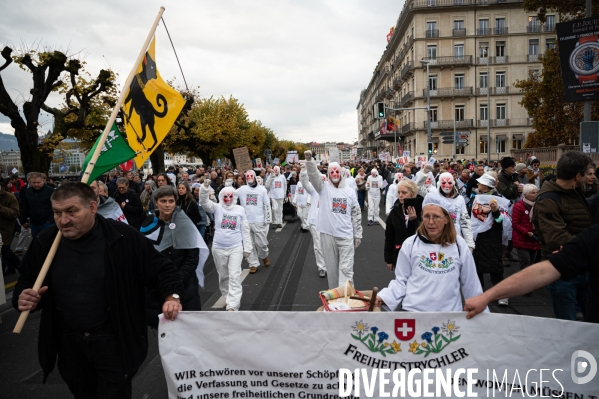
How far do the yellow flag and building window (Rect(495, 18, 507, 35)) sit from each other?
61665mm

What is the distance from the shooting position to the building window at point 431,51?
55625 millimetres

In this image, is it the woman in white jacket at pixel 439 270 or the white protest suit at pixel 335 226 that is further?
the white protest suit at pixel 335 226

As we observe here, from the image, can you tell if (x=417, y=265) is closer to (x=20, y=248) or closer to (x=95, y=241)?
(x=95, y=241)

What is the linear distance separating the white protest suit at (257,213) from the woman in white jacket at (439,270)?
618 cm

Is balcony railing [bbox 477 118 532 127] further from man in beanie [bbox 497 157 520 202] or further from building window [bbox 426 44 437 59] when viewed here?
man in beanie [bbox 497 157 520 202]

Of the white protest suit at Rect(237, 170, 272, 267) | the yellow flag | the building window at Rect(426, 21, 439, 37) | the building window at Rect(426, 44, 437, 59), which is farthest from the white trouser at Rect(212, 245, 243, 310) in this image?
the building window at Rect(426, 21, 439, 37)

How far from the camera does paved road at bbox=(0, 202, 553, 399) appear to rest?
4.36m

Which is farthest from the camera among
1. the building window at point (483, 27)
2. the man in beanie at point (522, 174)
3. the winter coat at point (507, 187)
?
the building window at point (483, 27)

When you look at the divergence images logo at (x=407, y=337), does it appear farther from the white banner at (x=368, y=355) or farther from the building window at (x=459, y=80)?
the building window at (x=459, y=80)

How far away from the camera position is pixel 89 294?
2.88m

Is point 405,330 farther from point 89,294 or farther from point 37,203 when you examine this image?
point 37,203

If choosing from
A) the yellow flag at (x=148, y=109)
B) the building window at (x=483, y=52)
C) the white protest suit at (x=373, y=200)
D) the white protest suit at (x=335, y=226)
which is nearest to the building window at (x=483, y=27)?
the building window at (x=483, y=52)

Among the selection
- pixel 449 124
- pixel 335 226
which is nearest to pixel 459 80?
pixel 449 124

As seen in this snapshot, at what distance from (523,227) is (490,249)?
817mm
